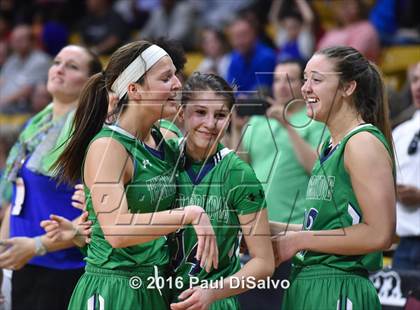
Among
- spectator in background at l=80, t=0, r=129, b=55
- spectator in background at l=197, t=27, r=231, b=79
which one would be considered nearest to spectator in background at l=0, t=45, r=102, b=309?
spectator in background at l=197, t=27, r=231, b=79

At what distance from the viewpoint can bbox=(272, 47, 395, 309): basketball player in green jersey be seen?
3592 mm

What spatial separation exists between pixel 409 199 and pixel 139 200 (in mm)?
2326

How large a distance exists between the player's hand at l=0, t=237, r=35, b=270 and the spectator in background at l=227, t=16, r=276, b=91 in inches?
141

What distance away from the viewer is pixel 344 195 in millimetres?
3709

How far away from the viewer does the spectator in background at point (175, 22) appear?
1023cm

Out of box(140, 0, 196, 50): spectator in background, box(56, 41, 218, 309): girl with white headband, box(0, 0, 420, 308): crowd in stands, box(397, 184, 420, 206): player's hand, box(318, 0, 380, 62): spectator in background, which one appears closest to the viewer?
box(56, 41, 218, 309): girl with white headband

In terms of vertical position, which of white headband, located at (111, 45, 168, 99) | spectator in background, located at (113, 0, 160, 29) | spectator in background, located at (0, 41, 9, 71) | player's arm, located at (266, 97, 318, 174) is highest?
spectator in background, located at (113, 0, 160, 29)


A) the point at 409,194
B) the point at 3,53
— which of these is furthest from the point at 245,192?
the point at 3,53

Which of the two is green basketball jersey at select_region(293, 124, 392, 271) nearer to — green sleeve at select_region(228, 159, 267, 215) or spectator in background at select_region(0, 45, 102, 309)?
green sleeve at select_region(228, 159, 267, 215)

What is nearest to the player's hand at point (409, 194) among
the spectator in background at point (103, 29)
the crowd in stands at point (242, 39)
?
the crowd in stands at point (242, 39)

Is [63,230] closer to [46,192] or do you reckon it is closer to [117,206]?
[46,192]

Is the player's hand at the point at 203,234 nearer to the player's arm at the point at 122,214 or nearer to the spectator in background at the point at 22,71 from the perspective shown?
the player's arm at the point at 122,214

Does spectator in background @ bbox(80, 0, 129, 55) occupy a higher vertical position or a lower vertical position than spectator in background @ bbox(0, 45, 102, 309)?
higher

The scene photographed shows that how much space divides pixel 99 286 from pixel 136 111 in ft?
2.54
